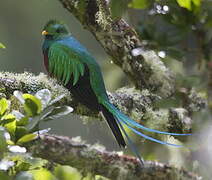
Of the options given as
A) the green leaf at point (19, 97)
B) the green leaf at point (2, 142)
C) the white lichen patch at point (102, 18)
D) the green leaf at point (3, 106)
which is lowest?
the green leaf at point (2, 142)

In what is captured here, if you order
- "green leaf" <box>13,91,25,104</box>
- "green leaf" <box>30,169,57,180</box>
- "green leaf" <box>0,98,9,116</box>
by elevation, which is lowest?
"green leaf" <box>30,169,57,180</box>

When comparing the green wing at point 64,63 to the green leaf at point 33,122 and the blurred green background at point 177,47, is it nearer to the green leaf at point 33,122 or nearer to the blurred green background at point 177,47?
the blurred green background at point 177,47

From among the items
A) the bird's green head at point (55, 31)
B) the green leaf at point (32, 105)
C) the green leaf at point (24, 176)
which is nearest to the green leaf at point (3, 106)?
the green leaf at point (32, 105)

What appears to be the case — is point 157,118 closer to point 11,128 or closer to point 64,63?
point 64,63

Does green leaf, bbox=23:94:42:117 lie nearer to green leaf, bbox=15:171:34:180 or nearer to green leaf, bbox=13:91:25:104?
green leaf, bbox=13:91:25:104

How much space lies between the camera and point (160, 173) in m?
Answer: 2.85

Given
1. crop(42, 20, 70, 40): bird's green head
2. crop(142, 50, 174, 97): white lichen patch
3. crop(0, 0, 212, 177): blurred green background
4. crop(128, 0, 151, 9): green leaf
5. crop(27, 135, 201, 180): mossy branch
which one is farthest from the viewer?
crop(42, 20, 70, 40): bird's green head

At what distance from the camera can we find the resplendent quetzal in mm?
2754

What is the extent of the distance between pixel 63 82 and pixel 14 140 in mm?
935

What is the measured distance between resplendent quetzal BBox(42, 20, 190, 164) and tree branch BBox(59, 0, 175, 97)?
0.16 m

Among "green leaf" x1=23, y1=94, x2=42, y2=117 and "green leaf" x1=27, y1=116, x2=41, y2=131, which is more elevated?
"green leaf" x1=23, y1=94, x2=42, y2=117

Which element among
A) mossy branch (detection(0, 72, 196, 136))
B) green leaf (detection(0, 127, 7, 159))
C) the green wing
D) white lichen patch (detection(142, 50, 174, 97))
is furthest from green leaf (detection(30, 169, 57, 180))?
white lichen patch (detection(142, 50, 174, 97))

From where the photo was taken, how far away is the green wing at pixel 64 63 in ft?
9.62

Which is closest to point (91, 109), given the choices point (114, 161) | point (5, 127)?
point (114, 161)
